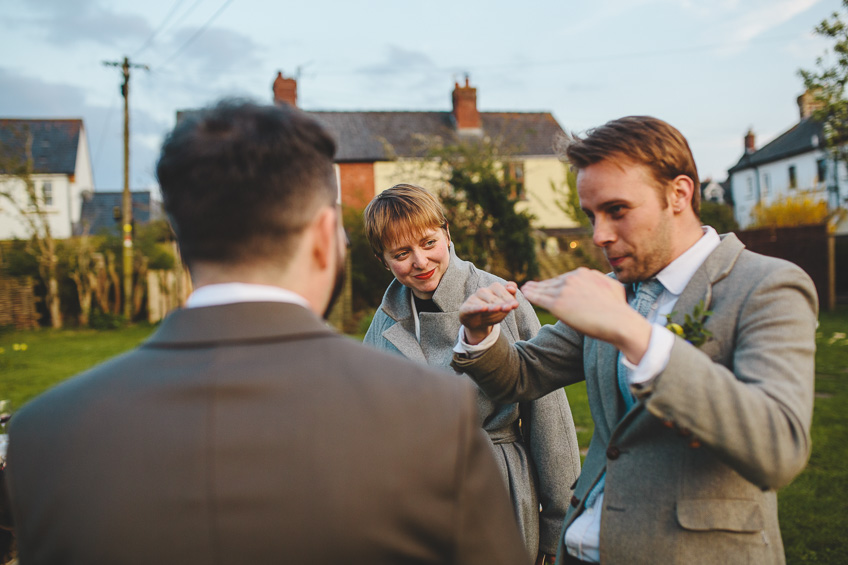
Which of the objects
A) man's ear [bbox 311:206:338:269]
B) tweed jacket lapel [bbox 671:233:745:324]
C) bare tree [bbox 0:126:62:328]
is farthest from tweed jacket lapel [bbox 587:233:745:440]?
bare tree [bbox 0:126:62:328]

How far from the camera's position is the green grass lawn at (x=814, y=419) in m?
4.48

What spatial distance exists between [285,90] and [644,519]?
27.4m

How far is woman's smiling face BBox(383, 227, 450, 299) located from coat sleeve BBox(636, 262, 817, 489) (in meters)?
1.78

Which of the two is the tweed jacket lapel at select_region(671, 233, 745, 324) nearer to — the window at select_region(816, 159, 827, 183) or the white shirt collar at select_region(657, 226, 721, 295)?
the white shirt collar at select_region(657, 226, 721, 295)

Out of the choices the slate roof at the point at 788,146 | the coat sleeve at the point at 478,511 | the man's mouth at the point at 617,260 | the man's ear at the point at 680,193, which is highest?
the slate roof at the point at 788,146

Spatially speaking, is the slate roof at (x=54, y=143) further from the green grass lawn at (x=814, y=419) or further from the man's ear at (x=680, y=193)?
the man's ear at (x=680, y=193)

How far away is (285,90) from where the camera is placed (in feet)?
88.4

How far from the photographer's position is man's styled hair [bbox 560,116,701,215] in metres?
1.98

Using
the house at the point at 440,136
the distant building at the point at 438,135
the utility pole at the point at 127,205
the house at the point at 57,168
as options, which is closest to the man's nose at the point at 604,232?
the utility pole at the point at 127,205

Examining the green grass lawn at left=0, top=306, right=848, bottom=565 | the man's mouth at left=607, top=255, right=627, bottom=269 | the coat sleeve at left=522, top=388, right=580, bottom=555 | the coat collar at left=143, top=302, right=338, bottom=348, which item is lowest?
the green grass lawn at left=0, top=306, right=848, bottom=565

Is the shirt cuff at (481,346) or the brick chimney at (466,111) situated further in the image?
the brick chimney at (466,111)

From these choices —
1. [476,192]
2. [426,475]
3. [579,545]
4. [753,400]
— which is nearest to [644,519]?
[579,545]

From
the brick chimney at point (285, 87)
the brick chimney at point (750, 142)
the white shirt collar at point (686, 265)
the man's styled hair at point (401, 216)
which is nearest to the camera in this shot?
the white shirt collar at point (686, 265)

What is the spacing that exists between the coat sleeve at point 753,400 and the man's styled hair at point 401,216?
5.92ft
